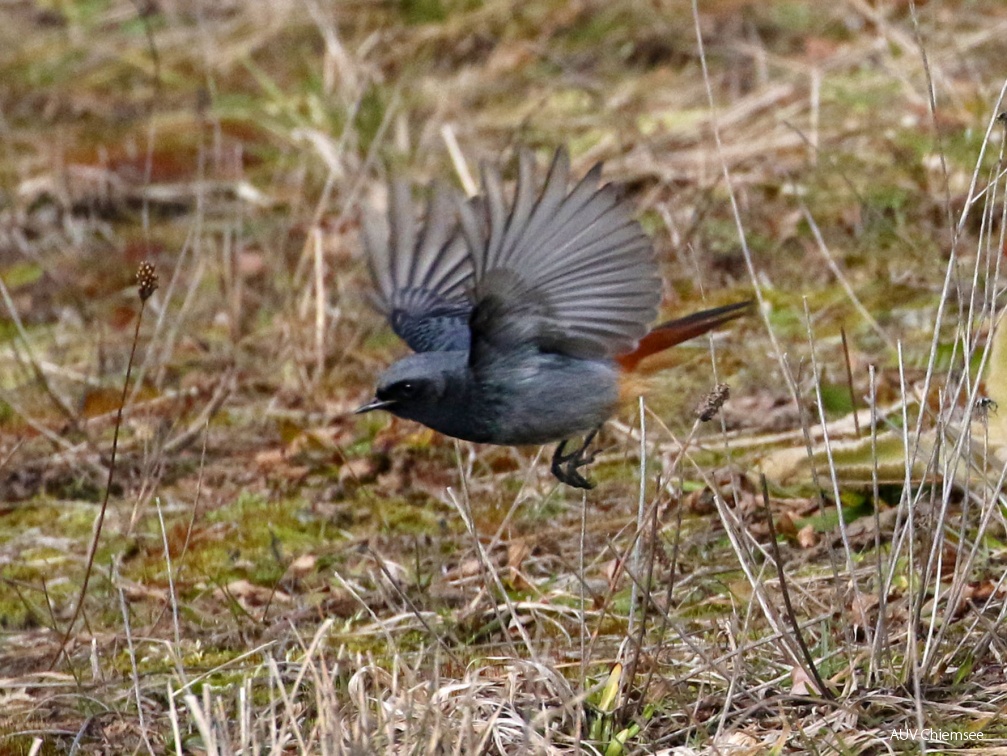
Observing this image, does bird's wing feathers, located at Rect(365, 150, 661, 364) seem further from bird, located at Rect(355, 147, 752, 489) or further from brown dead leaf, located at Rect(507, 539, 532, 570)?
brown dead leaf, located at Rect(507, 539, 532, 570)

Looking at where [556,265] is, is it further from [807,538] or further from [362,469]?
[362,469]

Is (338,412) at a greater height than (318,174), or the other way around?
(318,174)

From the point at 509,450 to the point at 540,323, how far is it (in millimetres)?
1370

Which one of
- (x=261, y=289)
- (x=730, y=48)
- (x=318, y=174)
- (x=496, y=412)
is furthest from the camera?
(x=730, y=48)

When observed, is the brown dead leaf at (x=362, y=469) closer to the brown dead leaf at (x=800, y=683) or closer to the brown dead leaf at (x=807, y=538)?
the brown dead leaf at (x=807, y=538)

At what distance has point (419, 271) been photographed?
405cm

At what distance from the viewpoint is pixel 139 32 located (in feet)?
34.4

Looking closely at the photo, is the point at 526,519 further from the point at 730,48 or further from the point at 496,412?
the point at 730,48

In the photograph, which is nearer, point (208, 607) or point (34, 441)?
point (208, 607)

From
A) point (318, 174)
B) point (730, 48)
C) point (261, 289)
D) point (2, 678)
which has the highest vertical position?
point (730, 48)

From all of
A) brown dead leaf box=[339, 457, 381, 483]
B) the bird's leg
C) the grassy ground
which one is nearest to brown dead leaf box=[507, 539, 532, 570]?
the grassy ground

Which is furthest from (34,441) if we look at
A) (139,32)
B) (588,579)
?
(139,32)

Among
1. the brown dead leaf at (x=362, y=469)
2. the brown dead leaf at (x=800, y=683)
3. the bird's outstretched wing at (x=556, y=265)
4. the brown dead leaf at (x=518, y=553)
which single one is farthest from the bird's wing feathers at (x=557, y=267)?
the brown dead leaf at (x=362, y=469)

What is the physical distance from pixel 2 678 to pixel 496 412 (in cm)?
132
